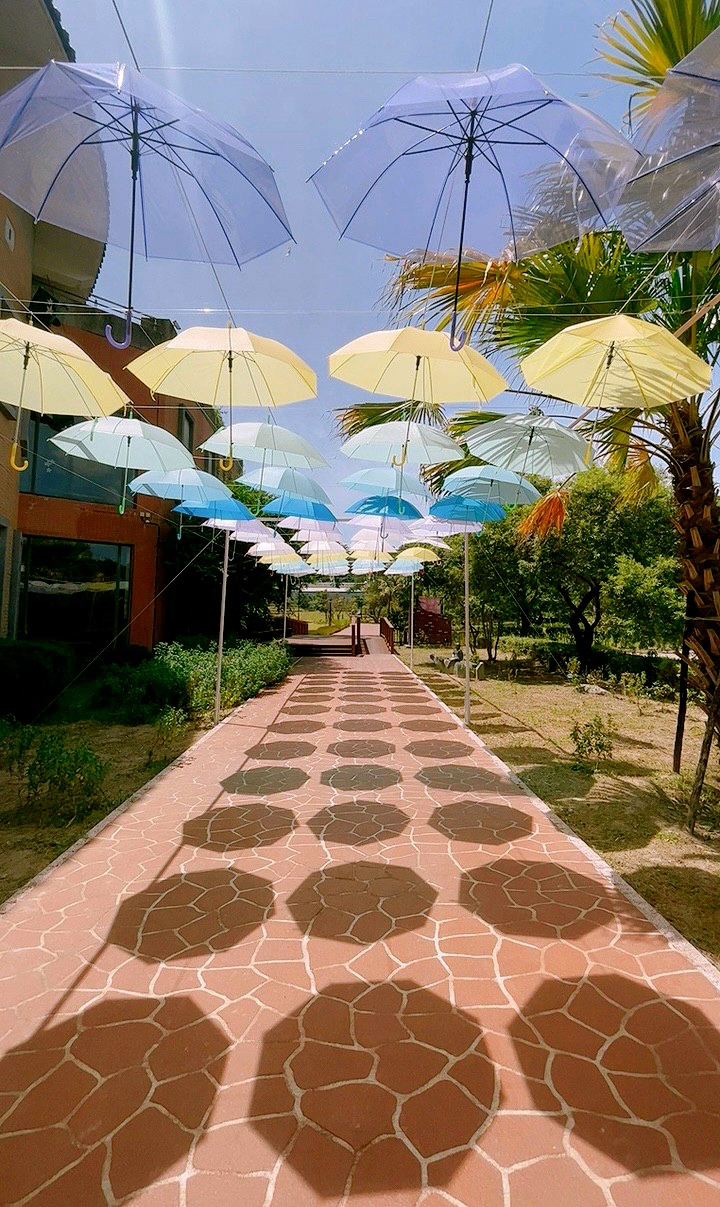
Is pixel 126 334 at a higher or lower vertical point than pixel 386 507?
lower

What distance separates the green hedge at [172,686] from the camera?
9258mm

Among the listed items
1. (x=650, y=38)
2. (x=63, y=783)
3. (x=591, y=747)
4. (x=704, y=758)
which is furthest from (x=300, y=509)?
(x=650, y=38)

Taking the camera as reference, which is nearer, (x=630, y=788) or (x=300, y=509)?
(x=630, y=788)

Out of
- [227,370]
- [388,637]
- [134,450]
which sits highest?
[227,370]

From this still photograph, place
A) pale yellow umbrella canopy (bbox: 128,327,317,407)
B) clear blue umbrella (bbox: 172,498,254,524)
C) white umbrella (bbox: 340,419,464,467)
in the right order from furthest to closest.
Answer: clear blue umbrella (bbox: 172,498,254,524)
white umbrella (bbox: 340,419,464,467)
pale yellow umbrella canopy (bbox: 128,327,317,407)

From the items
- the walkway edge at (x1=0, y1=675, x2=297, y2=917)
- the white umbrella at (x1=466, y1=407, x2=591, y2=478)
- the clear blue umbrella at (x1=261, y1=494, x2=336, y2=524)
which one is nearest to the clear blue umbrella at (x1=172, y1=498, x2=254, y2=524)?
the clear blue umbrella at (x1=261, y1=494, x2=336, y2=524)

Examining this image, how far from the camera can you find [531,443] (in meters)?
6.58

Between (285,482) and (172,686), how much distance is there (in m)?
3.96

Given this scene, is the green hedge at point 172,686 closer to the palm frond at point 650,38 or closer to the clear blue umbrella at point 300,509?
the clear blue umbrella at point 300,509

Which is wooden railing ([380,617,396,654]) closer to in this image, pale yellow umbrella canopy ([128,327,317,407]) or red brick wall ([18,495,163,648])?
red brick wall ([18,495,163,648])

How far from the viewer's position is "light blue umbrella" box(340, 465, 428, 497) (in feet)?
30.0

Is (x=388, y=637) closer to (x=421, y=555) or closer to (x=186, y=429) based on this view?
(x=421, y=555)

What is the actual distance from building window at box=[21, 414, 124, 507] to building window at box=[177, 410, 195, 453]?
4361mm

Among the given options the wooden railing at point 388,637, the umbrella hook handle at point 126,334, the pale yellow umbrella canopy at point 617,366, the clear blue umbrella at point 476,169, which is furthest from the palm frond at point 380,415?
the wooden railing at point 388,637
